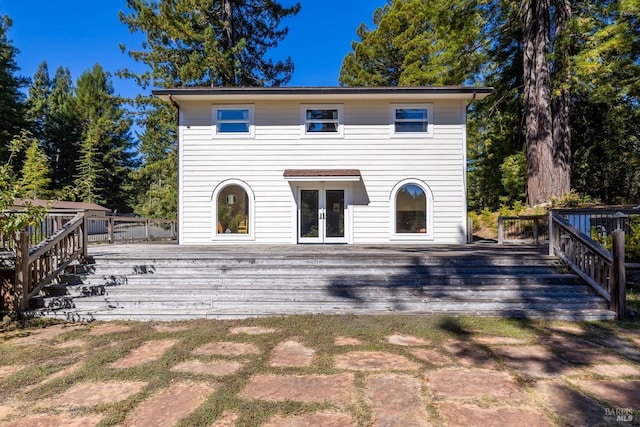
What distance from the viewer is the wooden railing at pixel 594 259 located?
486 cm

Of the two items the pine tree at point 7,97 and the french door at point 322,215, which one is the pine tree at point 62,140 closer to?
the pine tree at point 7,97

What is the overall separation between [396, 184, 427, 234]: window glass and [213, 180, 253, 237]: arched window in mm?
4538

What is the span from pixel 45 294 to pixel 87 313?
106 cm

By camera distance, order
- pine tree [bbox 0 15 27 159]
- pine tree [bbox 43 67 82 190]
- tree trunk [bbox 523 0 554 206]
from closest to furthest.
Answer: tree trunk [bbox 523 0 554 206] → pine tree [bbox 0 15 27 159] → pine tree [bbox 43 67 82 190]

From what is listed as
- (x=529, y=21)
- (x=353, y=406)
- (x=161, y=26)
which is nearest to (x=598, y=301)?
→ (x=353, y=406)

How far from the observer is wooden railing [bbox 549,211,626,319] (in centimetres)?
486

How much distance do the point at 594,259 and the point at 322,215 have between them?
21.1ft

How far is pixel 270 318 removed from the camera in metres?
4.97

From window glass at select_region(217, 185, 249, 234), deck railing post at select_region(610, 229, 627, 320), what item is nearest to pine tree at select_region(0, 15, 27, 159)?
window glass at select_region(217, 185, 249, 234)

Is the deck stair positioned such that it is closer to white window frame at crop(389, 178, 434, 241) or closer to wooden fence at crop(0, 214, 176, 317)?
wooden fence at crop(0, 214, 176, 317)

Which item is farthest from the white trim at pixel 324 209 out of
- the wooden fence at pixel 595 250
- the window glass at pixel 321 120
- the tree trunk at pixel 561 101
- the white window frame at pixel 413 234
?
the tree trunk at pixel 561 101

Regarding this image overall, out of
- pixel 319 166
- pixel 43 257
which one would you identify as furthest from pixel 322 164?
pixel 43 257

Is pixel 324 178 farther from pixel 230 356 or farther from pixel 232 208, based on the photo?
pixel 230 356

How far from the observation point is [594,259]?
5.38m
